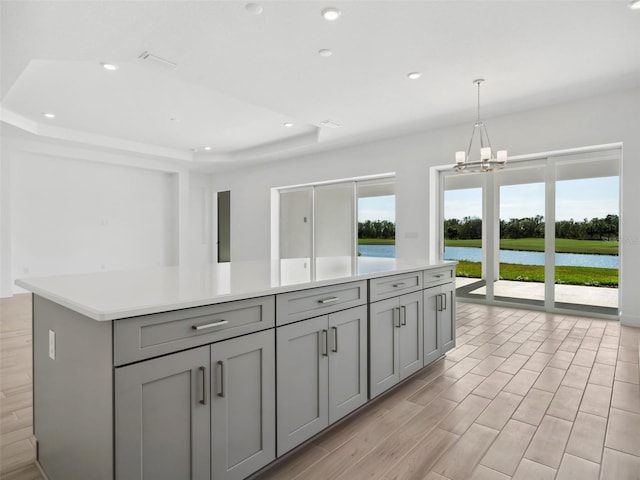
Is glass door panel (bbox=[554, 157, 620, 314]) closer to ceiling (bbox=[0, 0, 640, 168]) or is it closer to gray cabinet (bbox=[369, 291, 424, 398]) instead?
ceiling (bbox=[0, 0, 640, 168])

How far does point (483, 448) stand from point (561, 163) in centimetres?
445

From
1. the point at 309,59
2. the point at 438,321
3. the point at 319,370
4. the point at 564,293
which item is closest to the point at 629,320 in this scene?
the point at 564,293

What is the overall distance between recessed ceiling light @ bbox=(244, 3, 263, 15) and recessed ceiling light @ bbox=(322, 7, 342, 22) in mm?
467

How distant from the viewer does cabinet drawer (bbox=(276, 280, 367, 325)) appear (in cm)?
162

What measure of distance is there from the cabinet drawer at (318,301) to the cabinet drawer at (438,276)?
0.84m

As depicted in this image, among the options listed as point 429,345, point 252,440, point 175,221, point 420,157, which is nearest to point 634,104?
point 420,157

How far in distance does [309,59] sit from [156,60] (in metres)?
1.38

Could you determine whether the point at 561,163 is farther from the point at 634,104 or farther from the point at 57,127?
the point at 57,127

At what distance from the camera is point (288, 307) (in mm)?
1639

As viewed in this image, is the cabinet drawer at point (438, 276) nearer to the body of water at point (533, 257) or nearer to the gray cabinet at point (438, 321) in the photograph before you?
the gray cabinet at point (438, 321)

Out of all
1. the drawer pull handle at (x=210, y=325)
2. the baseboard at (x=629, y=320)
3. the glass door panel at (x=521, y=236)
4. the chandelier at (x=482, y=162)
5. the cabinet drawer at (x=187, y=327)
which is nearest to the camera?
the cabinet drawer at (x=187, y=327)

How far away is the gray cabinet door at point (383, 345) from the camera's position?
2156 mm

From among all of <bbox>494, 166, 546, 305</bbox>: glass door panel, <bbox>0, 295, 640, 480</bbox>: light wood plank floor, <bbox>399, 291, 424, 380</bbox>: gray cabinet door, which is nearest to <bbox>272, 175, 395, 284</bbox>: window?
<bbox>494, 166, 546, 305</bbox>: glass door panel

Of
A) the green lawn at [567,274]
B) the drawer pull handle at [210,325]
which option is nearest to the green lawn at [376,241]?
the green lawn at [567,274]
